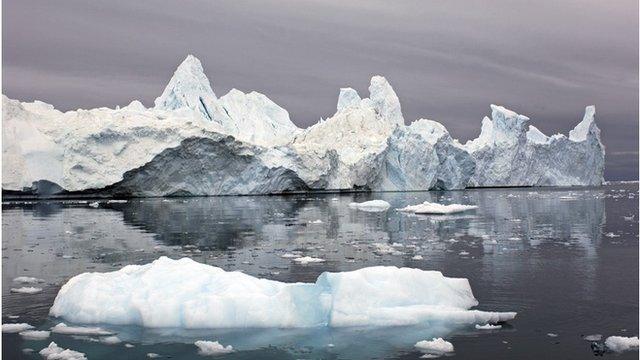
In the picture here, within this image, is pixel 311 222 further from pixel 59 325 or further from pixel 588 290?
pixel 59 325

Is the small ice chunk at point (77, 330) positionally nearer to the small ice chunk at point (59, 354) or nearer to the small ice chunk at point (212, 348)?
the small ice chunk at point (59, 354)

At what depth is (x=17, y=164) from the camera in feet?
116

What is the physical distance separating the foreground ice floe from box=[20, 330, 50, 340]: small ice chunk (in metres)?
0.72

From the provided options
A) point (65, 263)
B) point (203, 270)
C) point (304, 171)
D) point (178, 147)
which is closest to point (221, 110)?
point (304, 171)

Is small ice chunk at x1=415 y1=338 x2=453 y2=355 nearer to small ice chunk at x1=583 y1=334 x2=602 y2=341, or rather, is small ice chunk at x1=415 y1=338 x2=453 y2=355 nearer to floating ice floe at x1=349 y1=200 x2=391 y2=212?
small ice chunk at x1=583 y1=334 x2=602 y2=341

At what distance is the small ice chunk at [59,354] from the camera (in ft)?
20.0

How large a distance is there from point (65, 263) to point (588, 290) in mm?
9590

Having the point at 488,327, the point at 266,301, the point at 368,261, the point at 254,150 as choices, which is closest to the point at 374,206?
the point at 254,150

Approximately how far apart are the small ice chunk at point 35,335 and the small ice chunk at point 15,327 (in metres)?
0.22

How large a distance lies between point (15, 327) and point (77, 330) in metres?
0.73

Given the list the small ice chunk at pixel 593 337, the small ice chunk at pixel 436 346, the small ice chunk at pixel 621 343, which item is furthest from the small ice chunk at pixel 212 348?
the small ice chunk at pixel 621 343

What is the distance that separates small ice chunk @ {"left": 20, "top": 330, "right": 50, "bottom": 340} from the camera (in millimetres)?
6821

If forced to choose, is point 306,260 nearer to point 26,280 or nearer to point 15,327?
point 26,280

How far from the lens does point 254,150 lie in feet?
137
